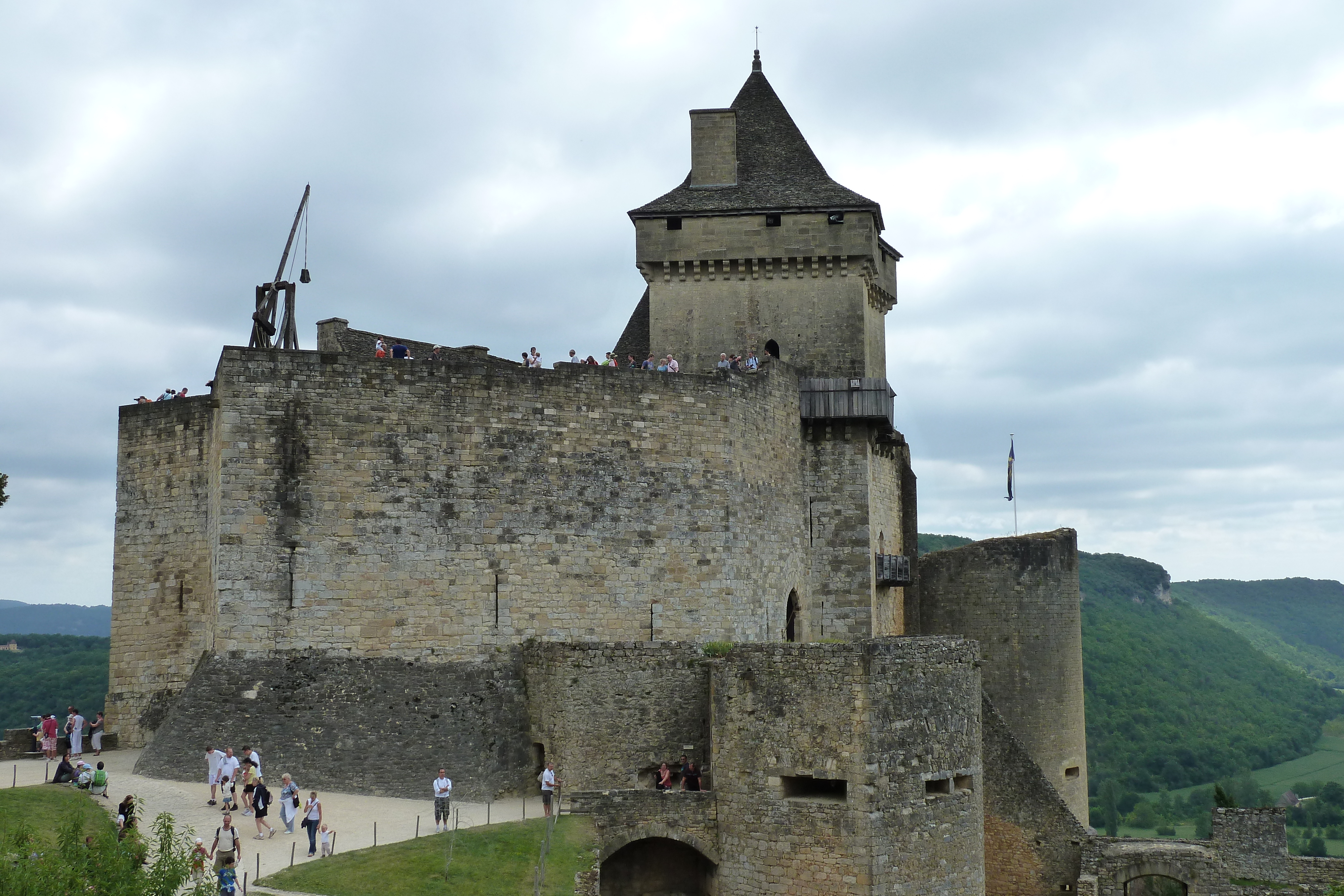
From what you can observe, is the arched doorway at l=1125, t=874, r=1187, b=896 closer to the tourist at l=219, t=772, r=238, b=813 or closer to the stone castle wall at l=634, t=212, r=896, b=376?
the stone castle wall at l=634, t=212, r=896, b=376

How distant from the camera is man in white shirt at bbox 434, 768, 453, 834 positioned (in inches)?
993

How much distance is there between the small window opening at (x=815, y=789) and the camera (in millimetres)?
25953

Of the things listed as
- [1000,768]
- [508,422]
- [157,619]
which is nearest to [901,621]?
[1000,768]

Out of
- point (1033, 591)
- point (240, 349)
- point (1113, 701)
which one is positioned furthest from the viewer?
point (1113, 701)

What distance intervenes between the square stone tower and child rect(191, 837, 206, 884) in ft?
66.2

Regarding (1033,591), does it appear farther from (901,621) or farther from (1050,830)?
(1050,830)

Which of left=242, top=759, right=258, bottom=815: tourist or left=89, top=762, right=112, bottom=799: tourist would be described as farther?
left=89, top=762, right=112, bottom=799: tourist

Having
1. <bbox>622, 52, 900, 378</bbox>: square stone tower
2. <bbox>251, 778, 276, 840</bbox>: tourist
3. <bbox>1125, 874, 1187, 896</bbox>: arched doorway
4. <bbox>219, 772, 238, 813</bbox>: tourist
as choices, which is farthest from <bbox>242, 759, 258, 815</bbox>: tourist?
<bbox>1125, 874, 1187, 896</bbox>: arched doorway

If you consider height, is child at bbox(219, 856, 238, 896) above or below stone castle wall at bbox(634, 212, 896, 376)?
below

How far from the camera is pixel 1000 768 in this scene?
32688mm

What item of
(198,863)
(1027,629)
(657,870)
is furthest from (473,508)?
(1027,629)

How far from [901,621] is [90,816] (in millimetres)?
23604

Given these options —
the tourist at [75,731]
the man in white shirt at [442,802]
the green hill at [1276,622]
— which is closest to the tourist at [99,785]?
the tourist at [75,731]

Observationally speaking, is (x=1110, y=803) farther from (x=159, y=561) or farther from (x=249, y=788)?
(x=249, y=788)
